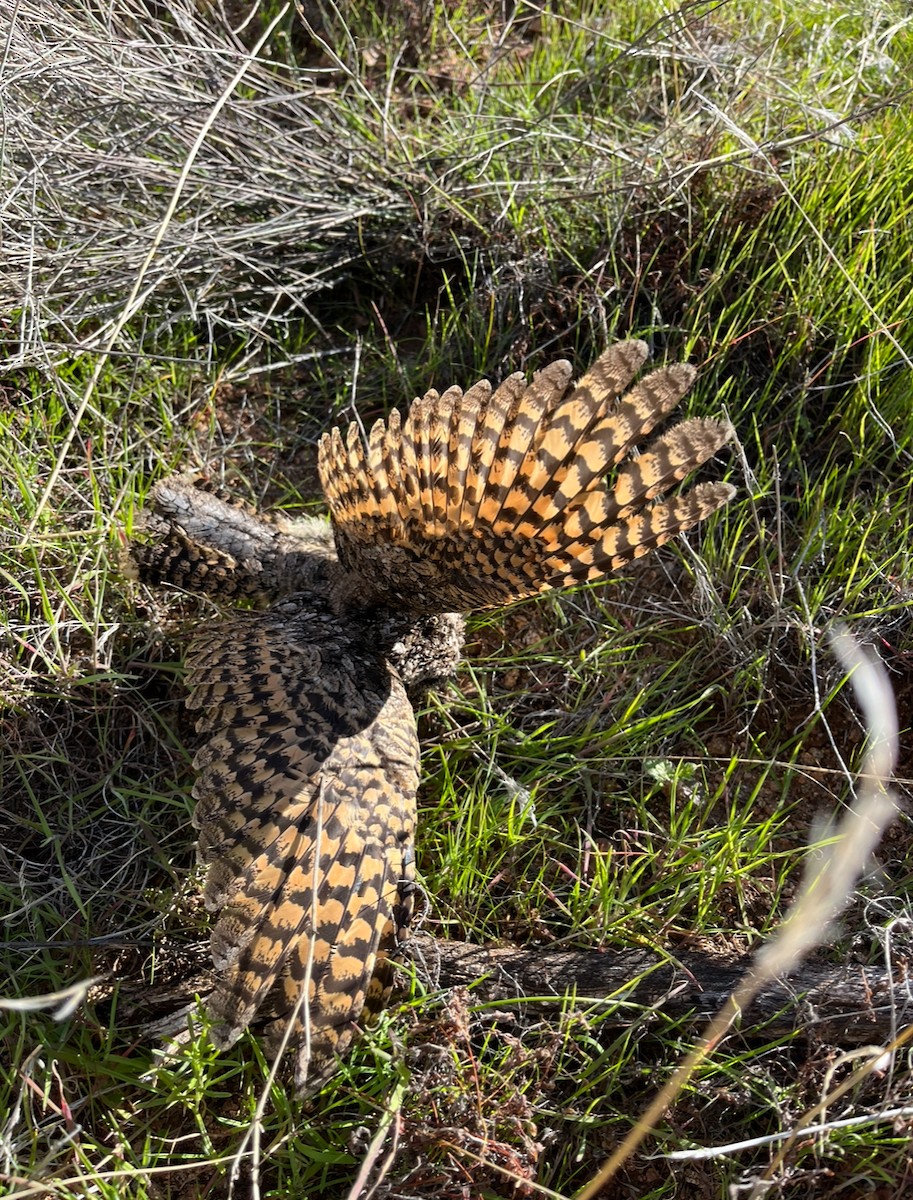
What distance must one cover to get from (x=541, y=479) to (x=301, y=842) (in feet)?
2.64

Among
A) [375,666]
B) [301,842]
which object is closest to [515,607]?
[375,666]

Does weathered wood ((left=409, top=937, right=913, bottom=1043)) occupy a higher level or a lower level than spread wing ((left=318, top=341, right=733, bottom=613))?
lower

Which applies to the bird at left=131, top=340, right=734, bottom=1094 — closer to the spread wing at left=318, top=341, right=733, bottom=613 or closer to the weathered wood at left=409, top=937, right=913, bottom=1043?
the spread wing at left=318, top=341, right=733, bottom=613

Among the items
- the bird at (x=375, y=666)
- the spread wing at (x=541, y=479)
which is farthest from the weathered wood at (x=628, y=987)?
the spread wing at (x=541, y=479)

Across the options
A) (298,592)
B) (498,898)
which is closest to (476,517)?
(298,592)

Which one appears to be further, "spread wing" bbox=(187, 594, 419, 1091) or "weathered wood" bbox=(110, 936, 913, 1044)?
"weathered wood" bbox=(110, 936, 913, 1044)

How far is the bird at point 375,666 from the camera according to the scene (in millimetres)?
1748

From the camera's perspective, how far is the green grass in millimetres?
2043

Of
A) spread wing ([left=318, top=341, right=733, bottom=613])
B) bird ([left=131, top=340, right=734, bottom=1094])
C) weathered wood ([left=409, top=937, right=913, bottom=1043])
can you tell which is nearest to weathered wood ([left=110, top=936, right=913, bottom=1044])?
weathered wood ([left=409, top=937, right=913, bottom=1043])

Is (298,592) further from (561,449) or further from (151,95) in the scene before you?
(151,95)

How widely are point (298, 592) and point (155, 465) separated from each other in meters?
0.78

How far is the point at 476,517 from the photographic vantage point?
184 cm

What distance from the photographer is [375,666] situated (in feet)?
7.36

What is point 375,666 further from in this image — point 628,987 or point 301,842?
point 628,987
